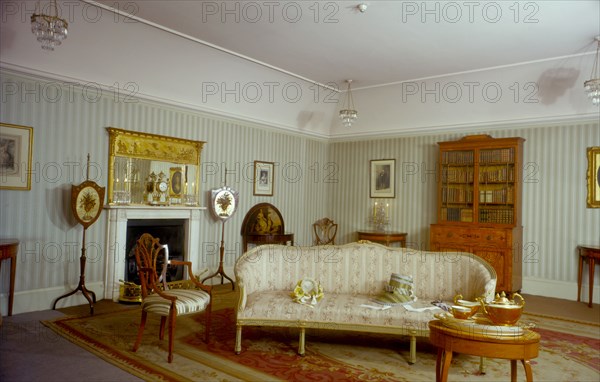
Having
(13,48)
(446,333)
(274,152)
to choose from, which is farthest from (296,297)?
(274,152)

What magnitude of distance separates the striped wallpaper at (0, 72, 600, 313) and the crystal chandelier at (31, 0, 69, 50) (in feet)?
4.91

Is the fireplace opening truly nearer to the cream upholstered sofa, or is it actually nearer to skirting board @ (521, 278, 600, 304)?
the cream upholstered sofa

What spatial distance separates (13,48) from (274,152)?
4440 millimetres

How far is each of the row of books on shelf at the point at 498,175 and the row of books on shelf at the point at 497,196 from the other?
16 cm

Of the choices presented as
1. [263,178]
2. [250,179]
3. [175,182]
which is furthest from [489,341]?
[263,178]

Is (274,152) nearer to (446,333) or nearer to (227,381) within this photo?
(227,381)

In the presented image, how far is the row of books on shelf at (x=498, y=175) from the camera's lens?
7023 mm

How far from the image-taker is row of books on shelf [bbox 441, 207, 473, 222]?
7.39m

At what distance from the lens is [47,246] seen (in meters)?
5.41

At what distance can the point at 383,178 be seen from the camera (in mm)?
8875

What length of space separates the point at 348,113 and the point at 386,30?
1.84 m

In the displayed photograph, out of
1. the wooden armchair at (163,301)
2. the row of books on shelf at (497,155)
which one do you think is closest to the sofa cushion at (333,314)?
the wooden armchair at (163,301)

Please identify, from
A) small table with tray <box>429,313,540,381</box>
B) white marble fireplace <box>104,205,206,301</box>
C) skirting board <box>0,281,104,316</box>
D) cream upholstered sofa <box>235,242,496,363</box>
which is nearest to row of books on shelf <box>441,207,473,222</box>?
cream upholstered sofa <box>235,242,496,363</box>

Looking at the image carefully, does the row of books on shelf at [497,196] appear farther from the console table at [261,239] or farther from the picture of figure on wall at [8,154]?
the picture of figure on wall at [8,154]
